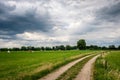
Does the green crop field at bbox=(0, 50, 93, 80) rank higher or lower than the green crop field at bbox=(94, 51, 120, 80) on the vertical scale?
higher

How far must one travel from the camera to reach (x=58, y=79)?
1947cm

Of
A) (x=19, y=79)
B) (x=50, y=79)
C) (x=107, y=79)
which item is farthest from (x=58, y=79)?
(x=107, y=79)

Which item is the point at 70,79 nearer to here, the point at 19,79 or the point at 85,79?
the point at 85,79

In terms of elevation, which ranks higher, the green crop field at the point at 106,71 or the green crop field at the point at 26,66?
the green crop field at the point at 26,66

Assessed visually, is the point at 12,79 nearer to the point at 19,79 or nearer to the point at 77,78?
the point at 19,79

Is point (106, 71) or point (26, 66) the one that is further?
point (26, 66)

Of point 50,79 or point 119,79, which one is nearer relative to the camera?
point 50,79

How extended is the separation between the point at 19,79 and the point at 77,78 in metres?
5.67

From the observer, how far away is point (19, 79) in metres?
19.6

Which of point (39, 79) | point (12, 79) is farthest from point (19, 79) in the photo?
point (39, 79)

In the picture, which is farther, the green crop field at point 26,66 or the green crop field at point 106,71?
the green crop field at point 26,66

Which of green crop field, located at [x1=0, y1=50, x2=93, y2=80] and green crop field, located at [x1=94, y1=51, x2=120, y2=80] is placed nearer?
green crop field, located at [x1=94, y1=51, x2=120, y2=80]

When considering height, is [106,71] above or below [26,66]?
below

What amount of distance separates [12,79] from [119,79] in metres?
10.7
